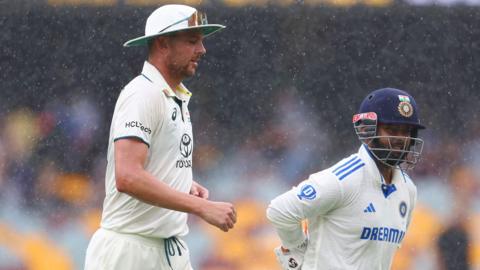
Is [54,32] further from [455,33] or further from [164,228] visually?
[164,228]

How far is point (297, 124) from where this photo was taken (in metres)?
7.42

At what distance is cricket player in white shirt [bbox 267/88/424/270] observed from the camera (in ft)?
15.0

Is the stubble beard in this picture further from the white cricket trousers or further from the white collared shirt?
the white cricket trousers

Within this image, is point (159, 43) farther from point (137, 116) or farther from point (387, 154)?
point (387, 154)

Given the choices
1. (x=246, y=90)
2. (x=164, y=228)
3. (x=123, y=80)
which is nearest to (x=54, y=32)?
(x=123, y=80)

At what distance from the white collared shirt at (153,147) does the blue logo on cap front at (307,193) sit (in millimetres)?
470

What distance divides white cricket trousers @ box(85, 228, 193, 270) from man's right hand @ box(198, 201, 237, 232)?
47cm

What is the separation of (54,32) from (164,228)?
306cm

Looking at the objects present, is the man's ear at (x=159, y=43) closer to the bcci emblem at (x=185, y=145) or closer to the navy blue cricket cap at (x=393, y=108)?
the bcci emblem at (x=185, y=145)

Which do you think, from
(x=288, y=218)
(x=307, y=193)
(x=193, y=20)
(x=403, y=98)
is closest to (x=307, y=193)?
(x=307, y=193)

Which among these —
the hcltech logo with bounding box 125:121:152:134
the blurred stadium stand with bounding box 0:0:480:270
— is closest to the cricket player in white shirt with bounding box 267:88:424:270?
the hcltech logo with bounding box 125:121:152:134

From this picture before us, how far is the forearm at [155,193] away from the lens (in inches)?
167

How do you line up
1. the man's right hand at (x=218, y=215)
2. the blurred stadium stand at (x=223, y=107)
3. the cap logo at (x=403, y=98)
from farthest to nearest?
Answer: the blurred stadium stand at (x=223, y=107), the cap logo at (x=403, y=98), the man's right hand at (x=218, y=215)

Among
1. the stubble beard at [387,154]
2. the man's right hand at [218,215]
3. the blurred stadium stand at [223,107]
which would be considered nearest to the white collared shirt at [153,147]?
the man's right hand at [218,215]
